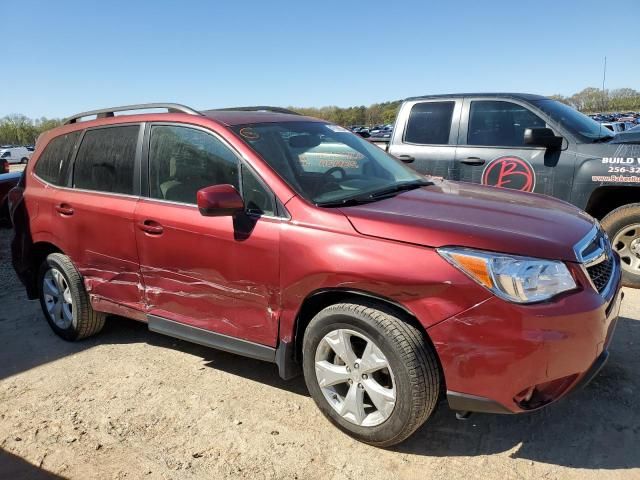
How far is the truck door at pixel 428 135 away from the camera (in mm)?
5922

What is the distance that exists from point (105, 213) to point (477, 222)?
2636 mm

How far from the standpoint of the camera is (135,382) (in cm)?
364

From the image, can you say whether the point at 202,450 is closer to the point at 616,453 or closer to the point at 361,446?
the point at 361,446

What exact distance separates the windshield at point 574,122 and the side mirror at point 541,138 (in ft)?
0.97

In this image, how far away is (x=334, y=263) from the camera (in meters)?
2.64

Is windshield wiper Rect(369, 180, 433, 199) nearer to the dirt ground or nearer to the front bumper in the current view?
the front bumper

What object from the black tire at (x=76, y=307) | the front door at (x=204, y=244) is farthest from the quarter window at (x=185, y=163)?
the black tire at (x=76, y=307)

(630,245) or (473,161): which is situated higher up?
(473,161)

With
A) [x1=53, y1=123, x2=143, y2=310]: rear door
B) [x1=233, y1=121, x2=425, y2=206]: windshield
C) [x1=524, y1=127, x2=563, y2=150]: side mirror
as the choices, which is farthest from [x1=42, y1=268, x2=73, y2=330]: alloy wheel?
[x1=524, y1=127, x2=563, y2=150]: side mirror

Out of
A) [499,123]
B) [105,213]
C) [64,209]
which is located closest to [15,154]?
[64,209]

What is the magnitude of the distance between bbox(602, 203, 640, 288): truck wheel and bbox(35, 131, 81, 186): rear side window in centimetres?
491

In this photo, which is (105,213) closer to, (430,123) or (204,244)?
(204,244)

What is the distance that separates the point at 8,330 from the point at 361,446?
369 cm

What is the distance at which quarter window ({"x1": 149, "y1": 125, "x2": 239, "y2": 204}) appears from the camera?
3.27 meters
